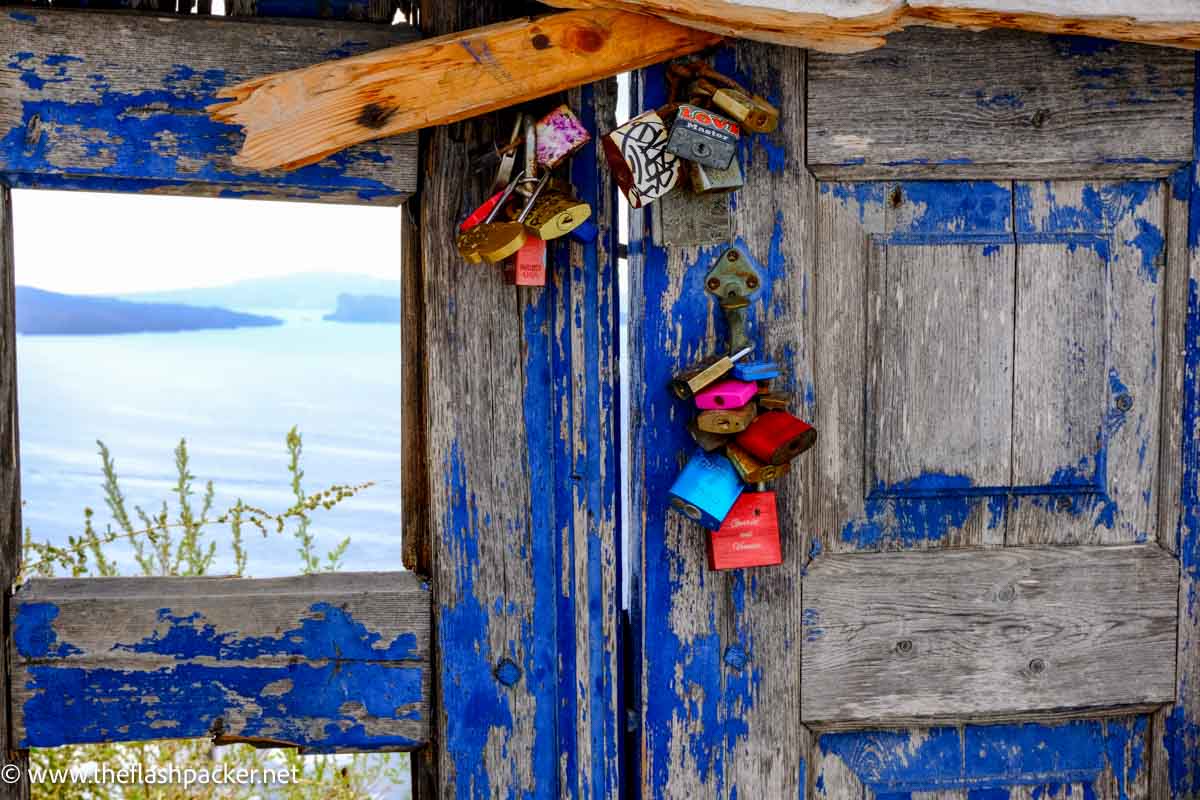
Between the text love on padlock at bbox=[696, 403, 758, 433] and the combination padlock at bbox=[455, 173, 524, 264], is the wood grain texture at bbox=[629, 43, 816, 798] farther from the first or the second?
the combination padlock at bbox=[455, 173, 524, 264]

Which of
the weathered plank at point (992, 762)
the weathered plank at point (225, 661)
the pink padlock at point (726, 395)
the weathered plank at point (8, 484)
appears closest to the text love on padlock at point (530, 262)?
the pink padlock at point (726, 395)

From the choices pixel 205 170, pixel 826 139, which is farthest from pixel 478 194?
pixel 826 139

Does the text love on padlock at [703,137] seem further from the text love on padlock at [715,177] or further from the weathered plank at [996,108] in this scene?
the weathered plank at [996,108]

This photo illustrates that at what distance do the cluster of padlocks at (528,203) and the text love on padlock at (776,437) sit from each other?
46 cm

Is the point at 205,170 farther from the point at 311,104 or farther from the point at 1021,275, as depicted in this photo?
Result: the point at 1021,275

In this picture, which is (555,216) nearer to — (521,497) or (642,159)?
(642,159)

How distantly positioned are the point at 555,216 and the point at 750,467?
1.77 feet

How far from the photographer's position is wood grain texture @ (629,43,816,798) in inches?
73.6

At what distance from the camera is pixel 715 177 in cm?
178

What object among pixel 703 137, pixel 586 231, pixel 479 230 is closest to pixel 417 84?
pixel 479 230

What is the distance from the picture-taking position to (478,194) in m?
1.81

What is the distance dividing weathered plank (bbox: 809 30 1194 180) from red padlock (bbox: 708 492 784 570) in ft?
2.06

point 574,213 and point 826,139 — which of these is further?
point 826,139

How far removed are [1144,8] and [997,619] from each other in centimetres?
110
